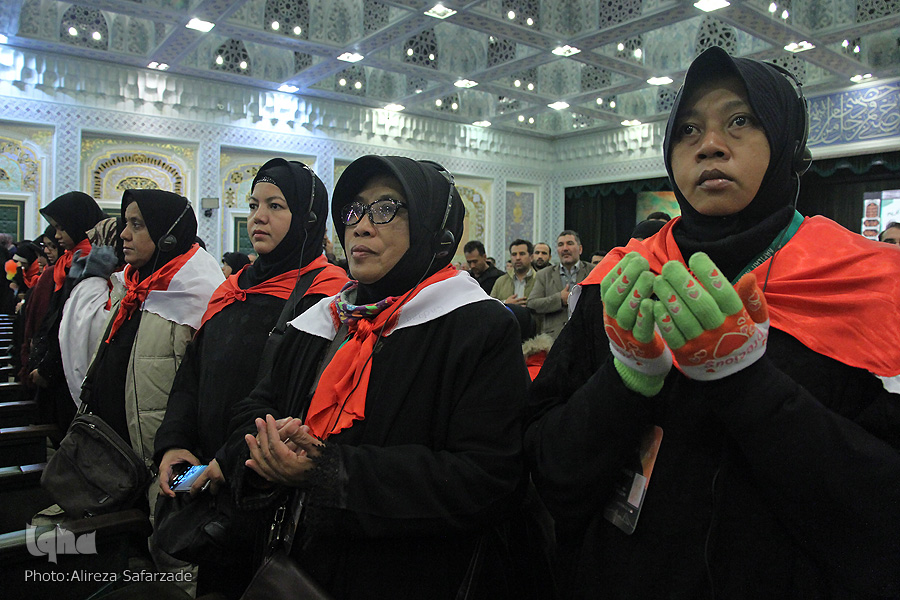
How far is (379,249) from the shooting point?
52.7 inches

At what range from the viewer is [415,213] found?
4.37 feet

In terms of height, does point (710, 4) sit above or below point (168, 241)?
above

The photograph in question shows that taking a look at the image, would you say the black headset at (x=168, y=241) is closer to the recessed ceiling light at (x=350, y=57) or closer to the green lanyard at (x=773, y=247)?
the green lanyard at (x=773, y=247)

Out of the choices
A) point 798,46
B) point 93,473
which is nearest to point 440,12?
point 798,46

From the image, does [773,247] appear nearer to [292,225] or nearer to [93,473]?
[292,225]

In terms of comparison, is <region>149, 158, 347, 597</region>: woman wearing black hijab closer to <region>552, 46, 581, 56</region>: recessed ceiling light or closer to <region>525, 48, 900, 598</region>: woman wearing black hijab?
<region>525, 48, 900, 598</region>: woman wearing black hijab

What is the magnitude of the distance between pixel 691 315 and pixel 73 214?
366cm

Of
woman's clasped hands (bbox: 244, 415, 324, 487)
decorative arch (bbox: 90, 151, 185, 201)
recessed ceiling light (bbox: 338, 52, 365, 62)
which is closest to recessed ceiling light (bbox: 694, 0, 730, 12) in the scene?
recessed ceiling light (bbox: 338, 52, 365, 62)

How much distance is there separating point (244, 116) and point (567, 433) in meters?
8.74

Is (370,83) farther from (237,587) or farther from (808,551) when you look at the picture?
(808,551)

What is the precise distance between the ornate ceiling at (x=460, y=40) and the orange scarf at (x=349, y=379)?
530 cm

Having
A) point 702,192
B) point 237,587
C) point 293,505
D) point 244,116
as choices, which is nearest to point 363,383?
point 293,505

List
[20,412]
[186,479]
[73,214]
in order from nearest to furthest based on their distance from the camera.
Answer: [186,479] → [20,412] → [73,214]

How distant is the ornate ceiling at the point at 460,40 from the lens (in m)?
6.09
